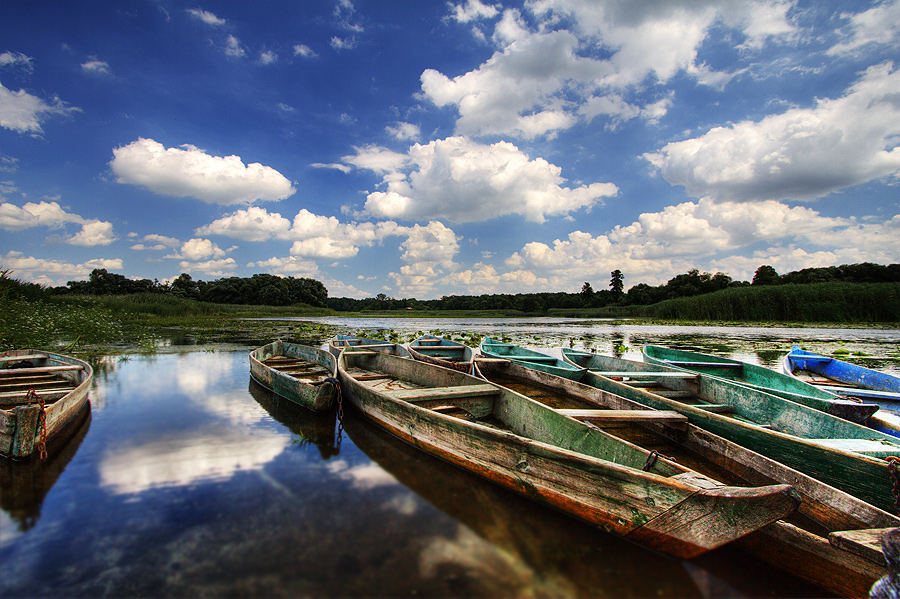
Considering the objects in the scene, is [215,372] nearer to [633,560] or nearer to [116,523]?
[116,523]

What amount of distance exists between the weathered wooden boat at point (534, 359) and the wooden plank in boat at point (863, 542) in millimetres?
4868

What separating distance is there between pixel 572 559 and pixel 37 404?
6.91 m

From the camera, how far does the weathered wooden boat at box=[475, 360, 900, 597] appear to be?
2607mm

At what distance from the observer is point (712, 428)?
187 inches

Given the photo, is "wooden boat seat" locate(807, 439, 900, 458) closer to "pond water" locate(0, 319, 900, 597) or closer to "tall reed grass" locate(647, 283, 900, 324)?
"pond water" locate(0, 319, 900, 597)

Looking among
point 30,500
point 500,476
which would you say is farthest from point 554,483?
point 30,500

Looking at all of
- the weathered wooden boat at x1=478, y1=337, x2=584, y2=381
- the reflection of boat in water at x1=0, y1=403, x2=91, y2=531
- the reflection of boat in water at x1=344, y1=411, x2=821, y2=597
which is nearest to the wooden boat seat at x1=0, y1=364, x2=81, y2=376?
the reflection of boat in water at x1=0, y1=403, x2=91, y2=531

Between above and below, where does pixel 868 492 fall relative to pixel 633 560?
above

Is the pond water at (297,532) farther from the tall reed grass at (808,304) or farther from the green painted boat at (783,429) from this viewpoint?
the tall reed grass at (808,304)

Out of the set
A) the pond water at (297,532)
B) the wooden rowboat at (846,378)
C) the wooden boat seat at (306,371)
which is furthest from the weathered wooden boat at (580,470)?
the wooden rowboat at (846,378)

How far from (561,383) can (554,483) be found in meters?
3.53

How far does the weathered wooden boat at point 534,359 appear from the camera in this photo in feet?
25.5

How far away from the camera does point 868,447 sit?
142 inches

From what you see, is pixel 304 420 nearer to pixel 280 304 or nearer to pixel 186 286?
pixel 280 304
